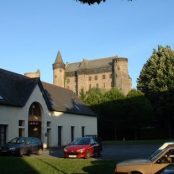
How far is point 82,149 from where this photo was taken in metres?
30.2

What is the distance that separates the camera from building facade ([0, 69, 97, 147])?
43344mm

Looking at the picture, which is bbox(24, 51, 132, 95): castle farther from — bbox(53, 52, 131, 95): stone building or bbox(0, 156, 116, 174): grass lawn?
bbox(0, 156, 116, 174): grass lawn

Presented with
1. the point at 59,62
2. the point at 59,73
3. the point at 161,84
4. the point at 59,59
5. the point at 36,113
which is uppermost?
the point at 59,59

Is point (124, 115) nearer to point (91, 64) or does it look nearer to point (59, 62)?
point (59, 62)

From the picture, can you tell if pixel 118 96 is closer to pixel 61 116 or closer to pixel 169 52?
pixel 169 52

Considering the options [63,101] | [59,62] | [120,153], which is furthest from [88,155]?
[59,62]

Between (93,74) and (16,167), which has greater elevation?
(93,74)

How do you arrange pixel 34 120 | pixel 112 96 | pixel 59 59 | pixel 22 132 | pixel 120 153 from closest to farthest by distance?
pixel 120 153 → pixel 22 132 → pixel 34 120 → pixel 112 96 → pixel 59 59

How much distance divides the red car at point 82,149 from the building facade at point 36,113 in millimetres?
12515

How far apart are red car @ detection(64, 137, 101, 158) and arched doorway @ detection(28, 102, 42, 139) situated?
53.6ft

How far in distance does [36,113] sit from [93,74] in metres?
100

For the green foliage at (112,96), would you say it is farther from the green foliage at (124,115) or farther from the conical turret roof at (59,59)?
the conical turret roof at (59,59)

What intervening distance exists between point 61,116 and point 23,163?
31.2 metres

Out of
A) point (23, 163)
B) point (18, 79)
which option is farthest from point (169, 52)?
point (23, 163)
